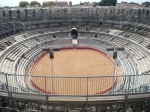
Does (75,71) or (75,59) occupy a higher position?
(75,59)

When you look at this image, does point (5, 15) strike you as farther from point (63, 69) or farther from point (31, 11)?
point (63, 69)

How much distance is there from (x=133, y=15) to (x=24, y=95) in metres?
56.7

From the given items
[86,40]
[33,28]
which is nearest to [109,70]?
[86,40]

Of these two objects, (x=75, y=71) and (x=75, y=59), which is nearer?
(x=75, y=71)

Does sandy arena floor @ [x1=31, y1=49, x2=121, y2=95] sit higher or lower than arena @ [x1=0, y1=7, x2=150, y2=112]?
lower

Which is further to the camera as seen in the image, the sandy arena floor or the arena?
the sandy arena floor

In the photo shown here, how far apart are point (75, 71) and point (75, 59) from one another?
8.43 meters

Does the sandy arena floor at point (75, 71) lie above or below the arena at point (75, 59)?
below

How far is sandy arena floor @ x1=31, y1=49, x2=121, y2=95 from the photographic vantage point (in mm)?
30219

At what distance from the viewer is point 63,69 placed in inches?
1672

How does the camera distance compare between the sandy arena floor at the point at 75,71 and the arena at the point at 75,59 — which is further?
the sandy arena floor at the point at 75,71

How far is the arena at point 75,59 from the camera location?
18281mm

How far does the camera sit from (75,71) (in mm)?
41281

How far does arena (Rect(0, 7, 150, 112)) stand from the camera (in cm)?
1828
